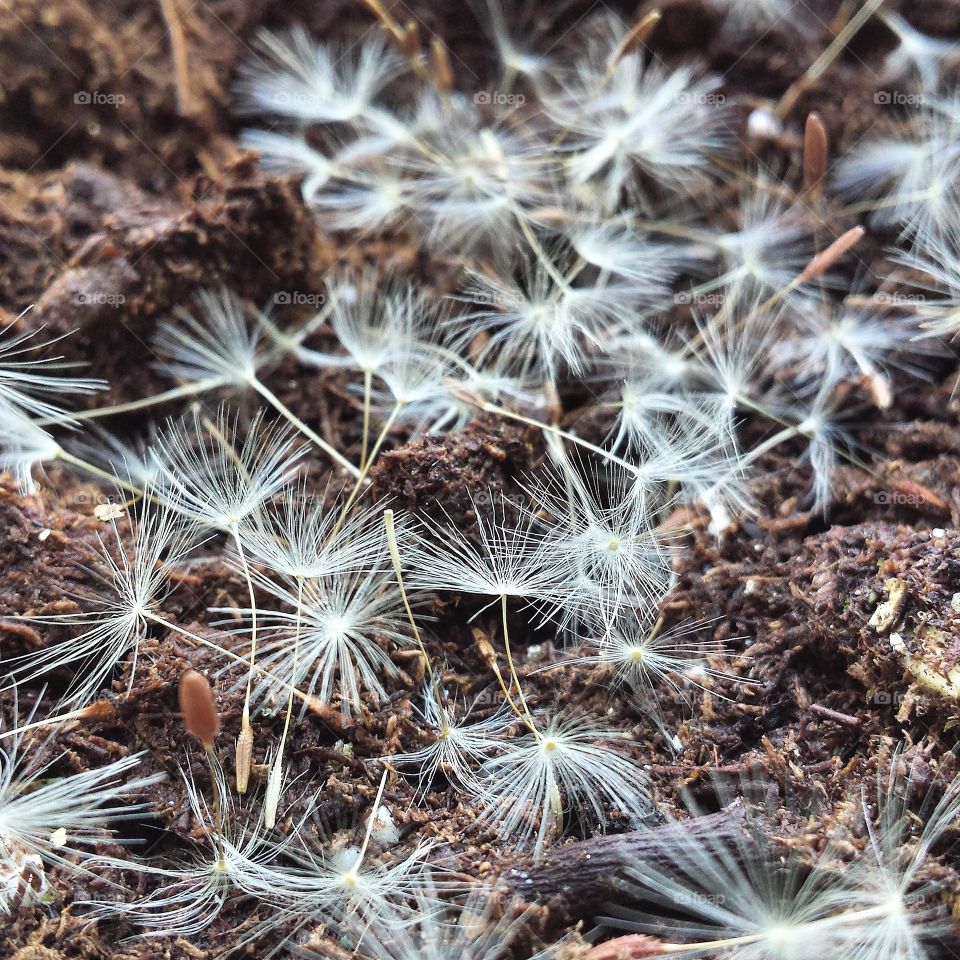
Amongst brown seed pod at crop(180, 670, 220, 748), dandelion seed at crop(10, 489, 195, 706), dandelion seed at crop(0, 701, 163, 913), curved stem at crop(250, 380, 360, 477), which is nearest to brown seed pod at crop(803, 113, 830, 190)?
curved stem at crop(250, 380, 360, 477)

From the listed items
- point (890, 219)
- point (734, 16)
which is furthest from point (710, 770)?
point (734, 16)

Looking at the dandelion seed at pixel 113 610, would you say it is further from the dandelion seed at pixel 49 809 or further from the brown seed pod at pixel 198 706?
the brown seed pod at pixel 198 706

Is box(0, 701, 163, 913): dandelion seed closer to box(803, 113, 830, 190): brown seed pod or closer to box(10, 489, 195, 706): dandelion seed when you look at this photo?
box(10, 489, 195, 706): dandelion seed

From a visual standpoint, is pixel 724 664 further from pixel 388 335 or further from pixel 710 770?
pixel 388 335

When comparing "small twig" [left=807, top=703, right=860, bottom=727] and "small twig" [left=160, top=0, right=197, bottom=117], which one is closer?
"small twig" [left=807, top=703, right=860, bottom=727]

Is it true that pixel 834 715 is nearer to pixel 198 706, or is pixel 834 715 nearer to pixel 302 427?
pixel 198 706

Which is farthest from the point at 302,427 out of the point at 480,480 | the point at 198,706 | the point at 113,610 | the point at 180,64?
the point at 180,64

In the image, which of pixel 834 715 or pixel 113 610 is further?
pixel 113 610
